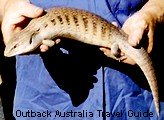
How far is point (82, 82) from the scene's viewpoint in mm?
2527

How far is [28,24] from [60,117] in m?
0.64

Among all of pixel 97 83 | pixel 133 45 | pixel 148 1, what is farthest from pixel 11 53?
pixel 148 1

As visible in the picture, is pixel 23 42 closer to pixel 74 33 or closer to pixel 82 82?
pixel 74 33

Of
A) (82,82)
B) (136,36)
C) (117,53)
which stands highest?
(136,36)

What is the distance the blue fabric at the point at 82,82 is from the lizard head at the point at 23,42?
0.08 metres

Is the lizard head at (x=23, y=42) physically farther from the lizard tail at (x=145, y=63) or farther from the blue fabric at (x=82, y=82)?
the lizard tail at (x=145, y=63)

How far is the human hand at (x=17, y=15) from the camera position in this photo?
95.4 inches

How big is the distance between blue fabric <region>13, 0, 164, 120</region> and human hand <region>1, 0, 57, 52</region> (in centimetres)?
10

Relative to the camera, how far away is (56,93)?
2551mm

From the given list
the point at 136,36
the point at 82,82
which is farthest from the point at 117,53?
the point at 82,82

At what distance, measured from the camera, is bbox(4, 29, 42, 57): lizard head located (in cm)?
254

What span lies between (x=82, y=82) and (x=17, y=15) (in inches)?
23.4

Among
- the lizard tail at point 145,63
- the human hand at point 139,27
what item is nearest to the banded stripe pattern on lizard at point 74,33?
the lizard tail at point 145,63

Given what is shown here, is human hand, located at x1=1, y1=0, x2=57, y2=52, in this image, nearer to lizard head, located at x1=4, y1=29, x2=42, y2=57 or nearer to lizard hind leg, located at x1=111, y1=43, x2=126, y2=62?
lizard head, located at x1=4, y1=29, x2=42, y2=57
